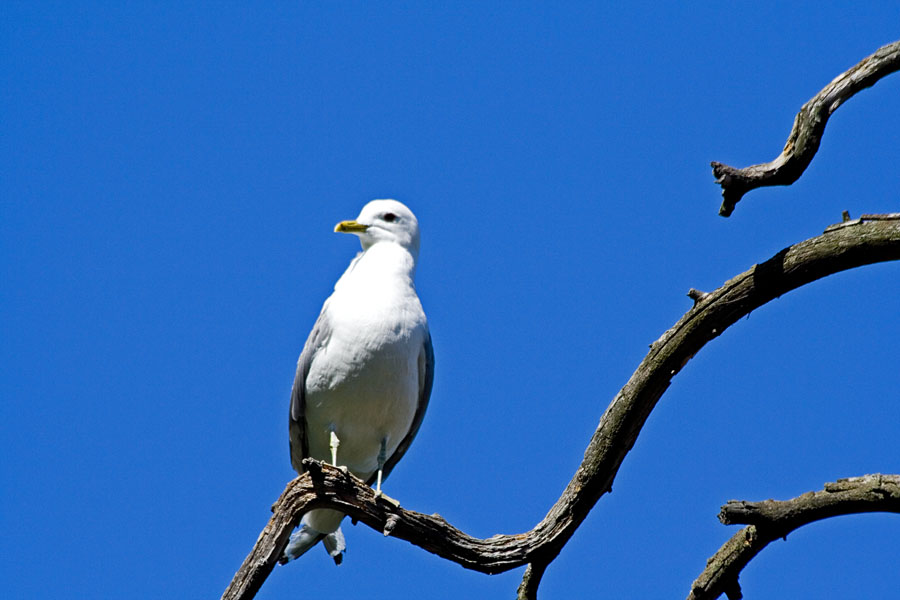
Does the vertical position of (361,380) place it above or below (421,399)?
below

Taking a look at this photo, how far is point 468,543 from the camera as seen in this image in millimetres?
6266

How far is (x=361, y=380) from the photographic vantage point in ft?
25.9

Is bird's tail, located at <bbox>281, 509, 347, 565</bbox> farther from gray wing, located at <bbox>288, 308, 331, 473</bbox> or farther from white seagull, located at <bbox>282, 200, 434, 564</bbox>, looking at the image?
gray wing, located at <bbox>288, 308, 331, 473</bbox>

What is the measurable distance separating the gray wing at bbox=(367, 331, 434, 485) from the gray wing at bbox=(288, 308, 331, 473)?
69 centimetres

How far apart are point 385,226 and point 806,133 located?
414 centimetres

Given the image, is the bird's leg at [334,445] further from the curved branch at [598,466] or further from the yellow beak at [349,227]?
the yellow beak at [349,227]

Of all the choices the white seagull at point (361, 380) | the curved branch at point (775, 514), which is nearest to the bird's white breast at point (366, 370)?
the white seagull at point (361, 380)

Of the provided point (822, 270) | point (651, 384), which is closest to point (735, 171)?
point (822, 270)

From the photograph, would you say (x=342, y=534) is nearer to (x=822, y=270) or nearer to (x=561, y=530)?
(x=561, y=530)

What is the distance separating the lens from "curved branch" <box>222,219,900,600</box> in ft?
19.4

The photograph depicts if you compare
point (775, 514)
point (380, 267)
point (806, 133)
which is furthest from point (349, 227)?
point (775, 514)

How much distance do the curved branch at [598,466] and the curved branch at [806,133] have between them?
1.41 ft

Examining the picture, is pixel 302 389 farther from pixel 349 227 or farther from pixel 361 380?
pixel 349 227

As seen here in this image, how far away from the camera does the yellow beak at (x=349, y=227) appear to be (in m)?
9.01
